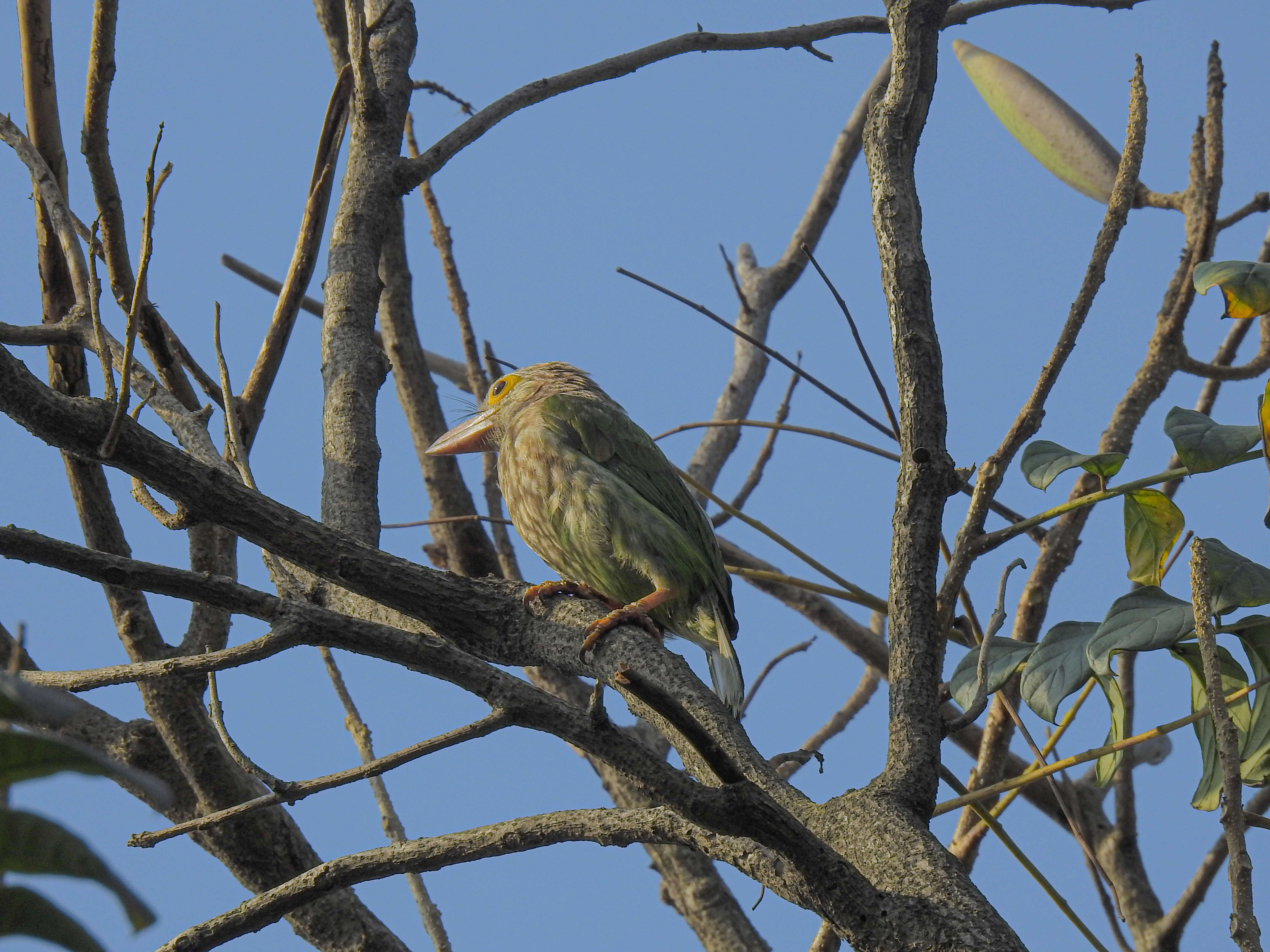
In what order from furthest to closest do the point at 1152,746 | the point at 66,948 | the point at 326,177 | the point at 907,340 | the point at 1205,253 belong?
the point at 1152,746 → the point at 1205,253 → the point at 326,177 → the point at 907,340 → the point at 66,948

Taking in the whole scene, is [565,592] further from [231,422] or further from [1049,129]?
[1049,129]

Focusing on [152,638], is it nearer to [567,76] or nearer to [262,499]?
[262,499]

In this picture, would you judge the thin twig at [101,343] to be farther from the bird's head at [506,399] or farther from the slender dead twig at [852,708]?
the slender dead twig at [852,708]

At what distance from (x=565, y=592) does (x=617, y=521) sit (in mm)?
404

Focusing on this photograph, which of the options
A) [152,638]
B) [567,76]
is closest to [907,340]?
[567,76]

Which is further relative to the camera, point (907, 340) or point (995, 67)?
point (995, 67)

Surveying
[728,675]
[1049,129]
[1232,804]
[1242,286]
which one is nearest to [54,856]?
[1232,804]

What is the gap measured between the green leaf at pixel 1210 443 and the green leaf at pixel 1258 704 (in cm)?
29

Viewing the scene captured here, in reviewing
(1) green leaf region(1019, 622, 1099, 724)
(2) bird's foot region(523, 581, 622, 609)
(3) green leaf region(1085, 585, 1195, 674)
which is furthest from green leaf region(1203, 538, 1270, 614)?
(2) bird's foot region(523, 581, 622, 609)

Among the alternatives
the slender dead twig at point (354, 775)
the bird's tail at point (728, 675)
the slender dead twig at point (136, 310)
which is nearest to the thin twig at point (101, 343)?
the slender dead twig at point (136, 310)

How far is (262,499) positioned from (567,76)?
76.8 inches

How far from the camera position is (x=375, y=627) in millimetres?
1583

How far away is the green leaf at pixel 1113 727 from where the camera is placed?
2088mm

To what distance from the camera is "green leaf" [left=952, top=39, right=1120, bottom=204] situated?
339 centimetres
